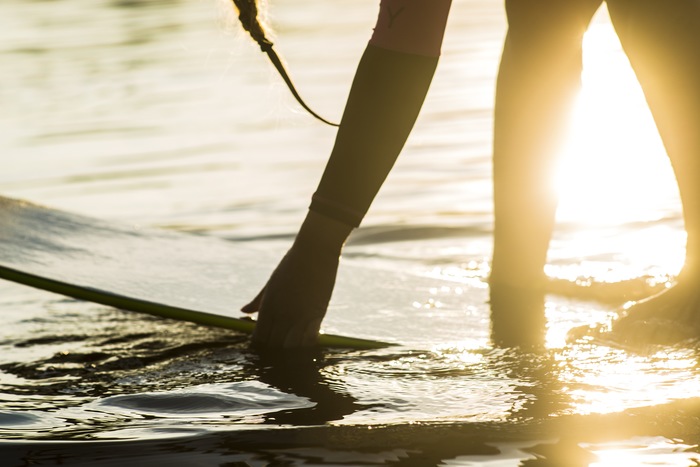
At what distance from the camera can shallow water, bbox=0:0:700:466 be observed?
1354 millimetres

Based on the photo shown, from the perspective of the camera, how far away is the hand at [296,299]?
5.82 feet

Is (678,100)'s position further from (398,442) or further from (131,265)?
(131,265)

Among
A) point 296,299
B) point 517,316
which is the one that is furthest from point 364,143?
point 517,316

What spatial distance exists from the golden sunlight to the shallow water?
17 mm

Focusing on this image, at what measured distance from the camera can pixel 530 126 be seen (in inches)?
91.7

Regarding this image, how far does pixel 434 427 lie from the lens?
1.39 meters

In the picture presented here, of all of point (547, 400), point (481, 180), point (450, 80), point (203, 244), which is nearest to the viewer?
point (547, 400)

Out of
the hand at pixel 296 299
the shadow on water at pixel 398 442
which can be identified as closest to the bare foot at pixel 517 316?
the hand at pixel 296 299

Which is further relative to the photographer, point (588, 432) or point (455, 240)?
point (455, 240)

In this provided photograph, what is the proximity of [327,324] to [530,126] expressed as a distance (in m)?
0.60

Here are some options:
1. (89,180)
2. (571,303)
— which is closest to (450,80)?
(89,180)

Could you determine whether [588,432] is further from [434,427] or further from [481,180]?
[481,180]

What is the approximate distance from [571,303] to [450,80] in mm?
3733

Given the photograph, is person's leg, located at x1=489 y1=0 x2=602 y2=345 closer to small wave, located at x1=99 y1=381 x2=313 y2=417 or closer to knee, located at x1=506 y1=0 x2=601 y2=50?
knee, located at x1=506 y1=0 x2=601 y2=50
